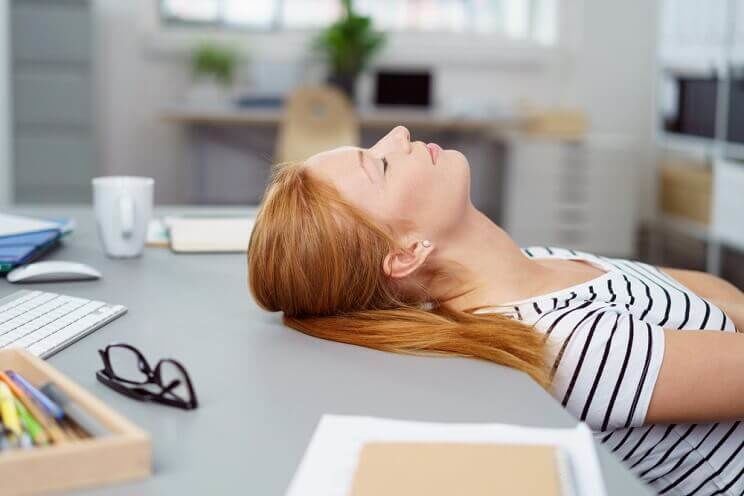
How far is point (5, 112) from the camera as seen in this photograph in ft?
16.0

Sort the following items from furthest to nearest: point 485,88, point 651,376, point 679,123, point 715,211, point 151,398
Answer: point 485,88 → point 679,123 → point 715,211 → point 651,376 → point 151,398

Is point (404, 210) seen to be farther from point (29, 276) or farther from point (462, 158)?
point (29, 276)

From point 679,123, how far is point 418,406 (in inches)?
178

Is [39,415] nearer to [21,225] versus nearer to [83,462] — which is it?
[83,462]

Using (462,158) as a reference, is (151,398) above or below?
below

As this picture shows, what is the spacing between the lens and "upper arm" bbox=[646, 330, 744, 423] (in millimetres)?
1179

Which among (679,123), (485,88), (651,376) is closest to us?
(651,376)

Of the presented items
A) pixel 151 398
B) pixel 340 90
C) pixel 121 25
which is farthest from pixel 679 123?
pixel 151 398

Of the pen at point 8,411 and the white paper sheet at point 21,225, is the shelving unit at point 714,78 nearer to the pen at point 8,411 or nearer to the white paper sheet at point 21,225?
the white paper sheet at point 21,225

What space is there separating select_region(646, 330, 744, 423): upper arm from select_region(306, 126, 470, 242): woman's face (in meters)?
0.37

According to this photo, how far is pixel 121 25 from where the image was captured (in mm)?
5539

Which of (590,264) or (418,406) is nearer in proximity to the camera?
(418,406)

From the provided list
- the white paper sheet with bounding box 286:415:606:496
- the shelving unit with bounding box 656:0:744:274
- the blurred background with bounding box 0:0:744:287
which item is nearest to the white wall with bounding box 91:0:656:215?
the blurred background with bounding box 0:0:744:287

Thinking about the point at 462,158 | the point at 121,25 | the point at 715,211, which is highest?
the point at 121,25
